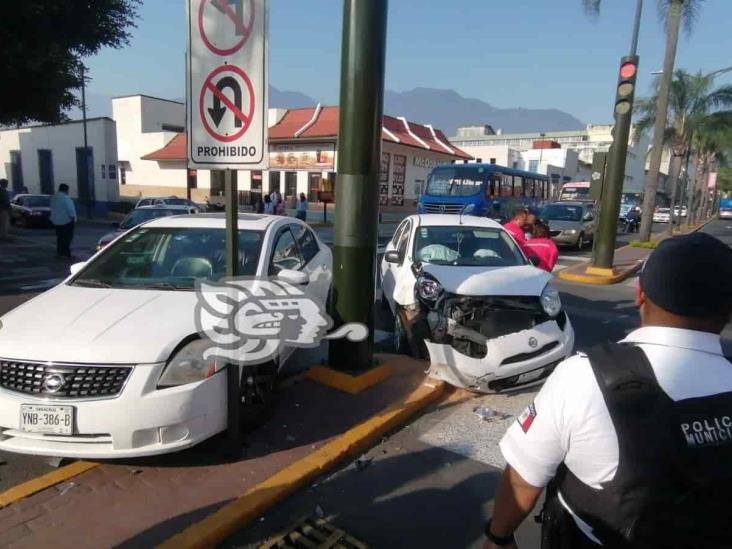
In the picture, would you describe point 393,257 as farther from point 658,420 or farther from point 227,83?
point 658,420

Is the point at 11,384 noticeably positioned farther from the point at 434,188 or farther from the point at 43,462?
the point at 434,188

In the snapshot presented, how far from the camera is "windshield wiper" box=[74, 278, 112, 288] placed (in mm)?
3981

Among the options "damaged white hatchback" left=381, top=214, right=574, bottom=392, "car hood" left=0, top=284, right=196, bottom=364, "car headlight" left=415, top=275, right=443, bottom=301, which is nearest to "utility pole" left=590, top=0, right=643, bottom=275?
"damaged white hatchback" left=381, top=214, right=574, bottom=392

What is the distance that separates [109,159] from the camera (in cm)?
3083

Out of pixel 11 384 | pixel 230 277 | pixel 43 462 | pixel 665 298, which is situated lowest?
pixel 43 462

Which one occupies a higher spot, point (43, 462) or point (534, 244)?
point (534, 244)

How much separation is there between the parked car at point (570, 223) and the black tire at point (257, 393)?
16.0 meters

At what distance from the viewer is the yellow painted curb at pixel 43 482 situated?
9.51 ft

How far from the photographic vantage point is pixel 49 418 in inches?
113

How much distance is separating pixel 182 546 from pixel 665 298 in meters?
2.45

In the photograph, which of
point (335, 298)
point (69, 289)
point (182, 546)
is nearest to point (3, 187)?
point (69, 289)

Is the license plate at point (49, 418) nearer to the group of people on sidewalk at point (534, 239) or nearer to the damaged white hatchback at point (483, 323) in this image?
the damaged white hatchback at point (483, 323)

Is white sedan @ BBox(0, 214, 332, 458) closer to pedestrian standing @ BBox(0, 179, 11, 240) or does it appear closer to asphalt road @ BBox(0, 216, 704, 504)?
asphalt road @ BBox(0, 216, 704, 504)

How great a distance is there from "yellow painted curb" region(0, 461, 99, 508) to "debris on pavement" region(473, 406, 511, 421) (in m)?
2.91
